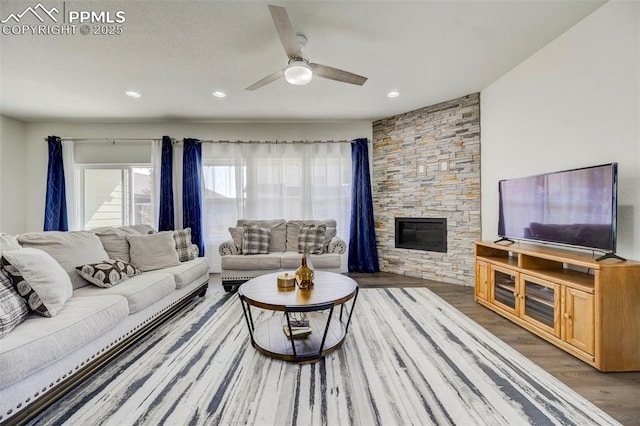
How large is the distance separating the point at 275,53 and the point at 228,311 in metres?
2.70

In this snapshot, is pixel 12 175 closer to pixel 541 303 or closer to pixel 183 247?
pixel 183 247

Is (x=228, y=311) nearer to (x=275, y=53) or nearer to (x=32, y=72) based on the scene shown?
(x=275, y=53)

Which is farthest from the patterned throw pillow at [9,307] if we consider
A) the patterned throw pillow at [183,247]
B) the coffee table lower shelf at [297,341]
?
the patterned throw pillow at [183,247]

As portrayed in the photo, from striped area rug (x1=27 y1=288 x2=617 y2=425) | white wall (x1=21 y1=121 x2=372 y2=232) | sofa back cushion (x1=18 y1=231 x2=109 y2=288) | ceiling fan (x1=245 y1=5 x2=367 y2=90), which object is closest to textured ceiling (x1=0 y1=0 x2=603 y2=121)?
ceiling fan (x1=245 y1=5 x2=367 y2=90)

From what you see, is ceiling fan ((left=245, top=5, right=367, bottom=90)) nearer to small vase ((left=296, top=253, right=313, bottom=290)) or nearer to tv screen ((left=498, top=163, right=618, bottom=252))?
small vase ((left=296, top=253, right=313, bottom=290))

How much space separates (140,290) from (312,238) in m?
2.17

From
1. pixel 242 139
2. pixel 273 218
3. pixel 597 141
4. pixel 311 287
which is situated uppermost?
pixel 242 139

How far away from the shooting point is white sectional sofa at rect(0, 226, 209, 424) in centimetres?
119

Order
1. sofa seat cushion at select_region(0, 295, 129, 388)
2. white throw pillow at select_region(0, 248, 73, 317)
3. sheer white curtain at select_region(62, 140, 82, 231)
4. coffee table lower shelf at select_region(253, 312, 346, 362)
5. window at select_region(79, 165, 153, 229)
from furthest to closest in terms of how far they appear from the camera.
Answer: window at select_region(79, 165, 153, 229)
sheer white curtain at select_region(62, 140, 82, 231)
coffee table lower shelf at select_region(253, 312, 346, 362)
white throw pillow at select_region(0, 248, 73, 317)
sofa seat cushion at select_region(0, 295, 129, 388)

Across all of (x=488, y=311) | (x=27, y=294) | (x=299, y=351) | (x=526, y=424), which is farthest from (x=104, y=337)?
(x=488, y=311)

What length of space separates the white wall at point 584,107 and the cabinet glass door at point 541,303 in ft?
1.83

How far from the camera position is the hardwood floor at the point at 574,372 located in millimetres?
1383

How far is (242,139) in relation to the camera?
14.6 feet
